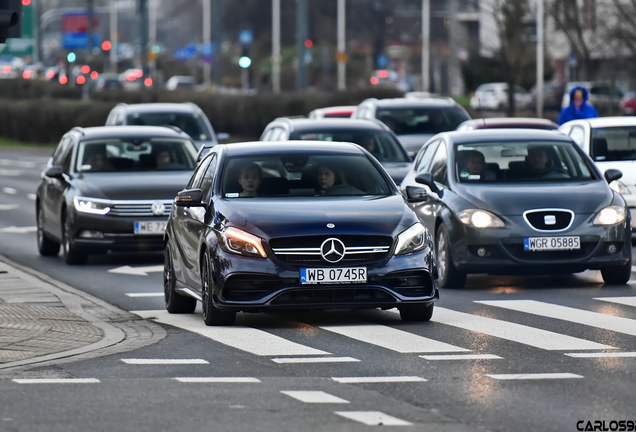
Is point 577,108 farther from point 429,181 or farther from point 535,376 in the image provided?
point 535,376

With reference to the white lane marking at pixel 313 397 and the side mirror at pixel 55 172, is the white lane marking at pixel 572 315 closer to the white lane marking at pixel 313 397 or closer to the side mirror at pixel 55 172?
the white lane marking at pixel 313 397

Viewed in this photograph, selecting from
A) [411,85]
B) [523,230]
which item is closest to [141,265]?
[523,230]

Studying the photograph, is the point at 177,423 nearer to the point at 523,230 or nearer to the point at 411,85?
the point at 523,230

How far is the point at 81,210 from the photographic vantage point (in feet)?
59.5

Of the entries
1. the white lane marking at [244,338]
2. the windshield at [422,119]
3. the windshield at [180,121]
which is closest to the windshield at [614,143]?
the windshield at [422,119]

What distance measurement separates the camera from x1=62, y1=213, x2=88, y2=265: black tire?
18.2 m

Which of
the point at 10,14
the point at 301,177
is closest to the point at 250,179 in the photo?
the point at 301,177

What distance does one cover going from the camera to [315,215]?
1170 cm

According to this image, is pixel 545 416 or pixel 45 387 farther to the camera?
pixel 45 387

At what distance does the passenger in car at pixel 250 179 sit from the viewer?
40.9 ft

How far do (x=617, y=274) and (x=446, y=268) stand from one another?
1.54 metres

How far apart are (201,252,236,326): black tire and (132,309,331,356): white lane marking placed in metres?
0.08

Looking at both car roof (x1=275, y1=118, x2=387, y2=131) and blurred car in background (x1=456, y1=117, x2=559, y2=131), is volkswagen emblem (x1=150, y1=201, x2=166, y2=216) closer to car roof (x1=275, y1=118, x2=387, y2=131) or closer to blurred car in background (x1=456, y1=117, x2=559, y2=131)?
car roof (x1=275, y1=118, x2=387, y2=131)

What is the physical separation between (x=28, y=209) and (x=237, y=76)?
78329mm
